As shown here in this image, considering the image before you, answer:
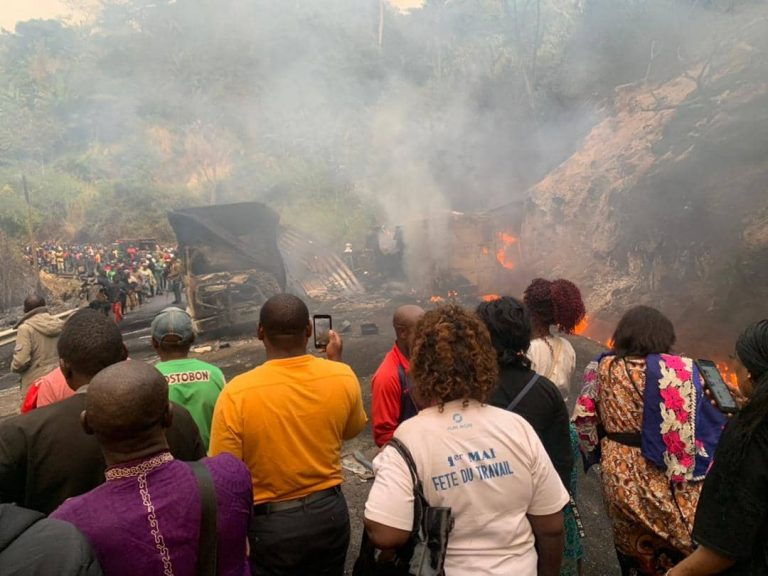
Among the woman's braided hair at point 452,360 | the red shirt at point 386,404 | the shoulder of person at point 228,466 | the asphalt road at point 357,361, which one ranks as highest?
the woman's braided hair at point 452,360

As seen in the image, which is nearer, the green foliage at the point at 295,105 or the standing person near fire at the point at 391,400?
the standing person near fire at the point at 391,400

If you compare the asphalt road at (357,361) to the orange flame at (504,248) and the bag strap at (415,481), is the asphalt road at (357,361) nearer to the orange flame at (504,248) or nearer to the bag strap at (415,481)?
the bag strap at (415,481)

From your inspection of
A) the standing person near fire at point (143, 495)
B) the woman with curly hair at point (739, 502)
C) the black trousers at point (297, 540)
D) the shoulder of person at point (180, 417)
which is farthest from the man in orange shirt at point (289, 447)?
the woman with curly hair at point (739, 502)

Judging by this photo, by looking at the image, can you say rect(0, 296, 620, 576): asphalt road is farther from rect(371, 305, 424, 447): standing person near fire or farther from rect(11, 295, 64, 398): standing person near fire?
rect(11, 295, 64, 398): standing person near fire

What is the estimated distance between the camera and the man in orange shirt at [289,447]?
2.06m

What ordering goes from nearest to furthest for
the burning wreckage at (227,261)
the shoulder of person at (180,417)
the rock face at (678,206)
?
1. the shoulder of person at (180,417)
2. the rock face at (678,206)
3. the burning wreckage at (227,261)

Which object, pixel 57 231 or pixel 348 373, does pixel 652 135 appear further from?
pixel 57 231

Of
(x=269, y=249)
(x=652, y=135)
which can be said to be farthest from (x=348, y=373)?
(x=652, y=135)

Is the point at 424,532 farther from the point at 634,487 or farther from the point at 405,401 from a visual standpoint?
the point at 634,487

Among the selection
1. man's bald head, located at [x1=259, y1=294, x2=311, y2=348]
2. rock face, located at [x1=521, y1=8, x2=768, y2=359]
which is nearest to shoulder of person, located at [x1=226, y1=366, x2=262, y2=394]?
man's bald head, located at [x1=259, y1=294, x2=311, y2=348]

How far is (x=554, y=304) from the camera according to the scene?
304 centimetres

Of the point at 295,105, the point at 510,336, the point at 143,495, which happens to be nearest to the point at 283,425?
the point at 143,495

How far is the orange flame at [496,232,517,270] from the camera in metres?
15.2

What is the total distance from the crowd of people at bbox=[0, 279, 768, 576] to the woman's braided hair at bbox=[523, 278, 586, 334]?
0.38m
